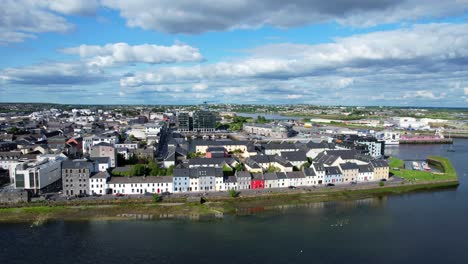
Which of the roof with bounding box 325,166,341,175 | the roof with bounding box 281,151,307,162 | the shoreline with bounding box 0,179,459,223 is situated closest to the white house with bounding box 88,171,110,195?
the shoreline with bounding box 0,179,459,223

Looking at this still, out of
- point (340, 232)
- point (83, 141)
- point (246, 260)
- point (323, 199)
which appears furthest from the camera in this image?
point (83, 141)

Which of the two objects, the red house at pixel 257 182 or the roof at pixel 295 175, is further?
the roof at pixel 295 175

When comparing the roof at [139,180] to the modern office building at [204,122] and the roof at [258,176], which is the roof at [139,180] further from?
the modern office building at [204,122]

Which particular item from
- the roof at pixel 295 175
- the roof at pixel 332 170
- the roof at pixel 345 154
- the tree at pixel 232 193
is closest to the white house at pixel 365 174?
the roof at pixel 332 170

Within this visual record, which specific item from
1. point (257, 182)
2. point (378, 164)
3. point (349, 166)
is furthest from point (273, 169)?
point (378, 164)

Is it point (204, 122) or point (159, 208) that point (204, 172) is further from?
point (204, 122)

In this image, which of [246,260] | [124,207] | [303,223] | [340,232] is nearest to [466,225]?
[340,232]

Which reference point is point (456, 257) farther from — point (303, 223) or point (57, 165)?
point (57, 165)
